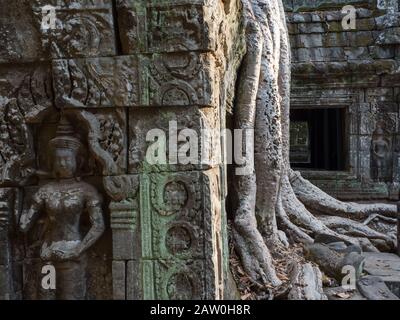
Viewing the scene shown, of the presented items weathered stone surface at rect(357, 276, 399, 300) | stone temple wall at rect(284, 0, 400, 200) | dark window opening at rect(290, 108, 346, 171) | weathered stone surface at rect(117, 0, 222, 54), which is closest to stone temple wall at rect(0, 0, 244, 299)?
weathered stone surface at rect(117, 0, 222, 54)

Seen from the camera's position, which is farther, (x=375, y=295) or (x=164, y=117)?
(x=375, y=295)

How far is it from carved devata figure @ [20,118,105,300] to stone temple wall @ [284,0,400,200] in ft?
21.8

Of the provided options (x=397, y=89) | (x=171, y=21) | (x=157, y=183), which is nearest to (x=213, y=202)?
(x=157, y=183)

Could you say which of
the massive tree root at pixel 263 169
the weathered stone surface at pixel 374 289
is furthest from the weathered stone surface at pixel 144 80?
the weathered stone surface at pixel 374 289

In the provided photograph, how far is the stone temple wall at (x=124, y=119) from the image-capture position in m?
2.43

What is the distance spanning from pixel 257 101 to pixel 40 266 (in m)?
2.40

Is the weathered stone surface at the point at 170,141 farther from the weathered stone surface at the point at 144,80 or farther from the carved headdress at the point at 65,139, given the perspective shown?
the carved headdress at the point at 65,139

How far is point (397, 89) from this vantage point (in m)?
8.48

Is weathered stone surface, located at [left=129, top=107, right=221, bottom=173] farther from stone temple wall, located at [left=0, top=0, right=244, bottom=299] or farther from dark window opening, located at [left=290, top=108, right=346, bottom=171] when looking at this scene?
dark window opening, located at [left=290, top=108, right=346, bottom=171]

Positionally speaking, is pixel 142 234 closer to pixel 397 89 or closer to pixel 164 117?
pixel 164 117

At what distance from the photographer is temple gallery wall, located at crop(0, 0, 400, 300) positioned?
8.00 feet

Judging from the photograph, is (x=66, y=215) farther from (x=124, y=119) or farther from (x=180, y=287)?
(x=180, y=287)

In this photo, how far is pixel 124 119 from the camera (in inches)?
98.1

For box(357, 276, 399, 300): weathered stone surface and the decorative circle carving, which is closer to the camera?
the decorative circle carving
